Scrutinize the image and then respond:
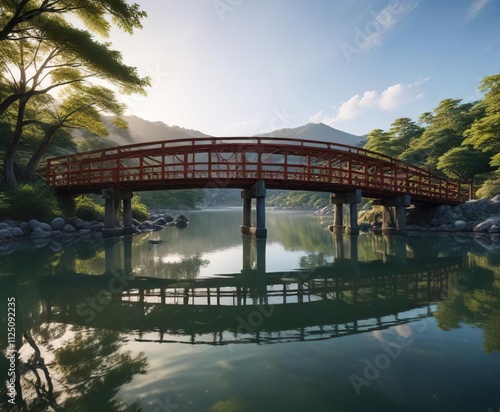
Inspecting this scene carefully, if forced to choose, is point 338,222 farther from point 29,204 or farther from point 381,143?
point 29,204

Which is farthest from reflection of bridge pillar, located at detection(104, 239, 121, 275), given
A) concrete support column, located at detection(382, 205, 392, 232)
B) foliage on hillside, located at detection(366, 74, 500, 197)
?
foliage on hillside, located at detection(366, 74, 500, 197)

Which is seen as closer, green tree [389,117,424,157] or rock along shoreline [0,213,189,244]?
rock along shoreline [0,213,189,244]

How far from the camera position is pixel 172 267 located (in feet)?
31.4

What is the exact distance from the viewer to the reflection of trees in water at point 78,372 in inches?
104

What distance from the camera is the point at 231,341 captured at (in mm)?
4043

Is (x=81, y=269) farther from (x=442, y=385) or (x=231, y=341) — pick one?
(x=442, y=385)

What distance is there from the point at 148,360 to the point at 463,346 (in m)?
4.15

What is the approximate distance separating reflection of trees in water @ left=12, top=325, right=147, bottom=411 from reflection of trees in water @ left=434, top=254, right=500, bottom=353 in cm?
458

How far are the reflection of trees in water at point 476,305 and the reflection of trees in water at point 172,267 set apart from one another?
6.21m

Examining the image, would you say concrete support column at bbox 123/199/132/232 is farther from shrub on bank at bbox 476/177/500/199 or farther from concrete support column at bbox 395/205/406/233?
shrub on bank at bbox 476/177/500/199

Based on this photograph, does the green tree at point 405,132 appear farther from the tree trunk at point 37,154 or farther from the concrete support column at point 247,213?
the tree trunk at point 37,154

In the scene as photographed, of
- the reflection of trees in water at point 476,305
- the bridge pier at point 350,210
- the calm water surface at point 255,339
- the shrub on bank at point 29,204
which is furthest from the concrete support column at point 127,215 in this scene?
the reflection of trees in water at point 476,305

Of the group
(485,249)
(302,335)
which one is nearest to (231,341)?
(302,335)

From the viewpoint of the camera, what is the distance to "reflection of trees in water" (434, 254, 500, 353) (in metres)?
4.36
